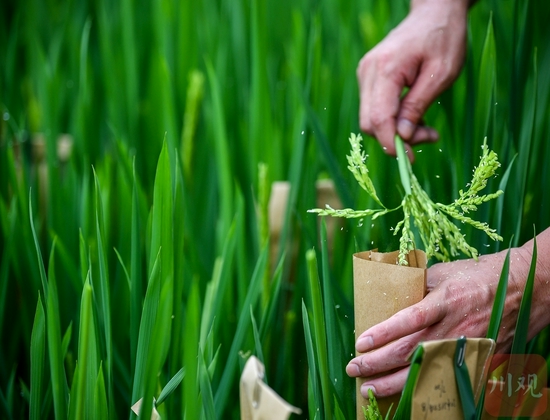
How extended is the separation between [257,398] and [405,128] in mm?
458

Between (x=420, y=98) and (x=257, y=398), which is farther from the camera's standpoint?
(x=420, y=98)

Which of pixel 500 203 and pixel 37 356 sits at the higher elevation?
pixel 500 203

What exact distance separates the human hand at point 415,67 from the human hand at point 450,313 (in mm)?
242

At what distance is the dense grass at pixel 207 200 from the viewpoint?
1.84 feet

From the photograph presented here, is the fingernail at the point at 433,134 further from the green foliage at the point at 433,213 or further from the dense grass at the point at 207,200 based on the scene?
the green foliage at the point at 433,213

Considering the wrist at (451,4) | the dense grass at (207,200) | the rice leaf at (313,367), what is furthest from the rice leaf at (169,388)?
the wrist at (451,4)

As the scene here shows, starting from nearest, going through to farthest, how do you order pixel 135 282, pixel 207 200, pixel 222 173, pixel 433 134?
pixel 135 282
pixel 433 134
pixel 222 173
pixel 207 200

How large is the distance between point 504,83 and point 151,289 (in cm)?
55

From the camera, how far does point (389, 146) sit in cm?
73

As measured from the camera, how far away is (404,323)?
48cm

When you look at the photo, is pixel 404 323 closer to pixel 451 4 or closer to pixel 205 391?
pixel 205 391

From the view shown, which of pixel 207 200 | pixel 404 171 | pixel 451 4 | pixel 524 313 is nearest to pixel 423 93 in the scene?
pixel 451 4

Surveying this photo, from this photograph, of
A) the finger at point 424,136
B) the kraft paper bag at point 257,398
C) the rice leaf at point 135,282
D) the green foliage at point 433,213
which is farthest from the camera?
the finger at point 424,136

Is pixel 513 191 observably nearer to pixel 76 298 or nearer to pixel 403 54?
pixel 403 54
